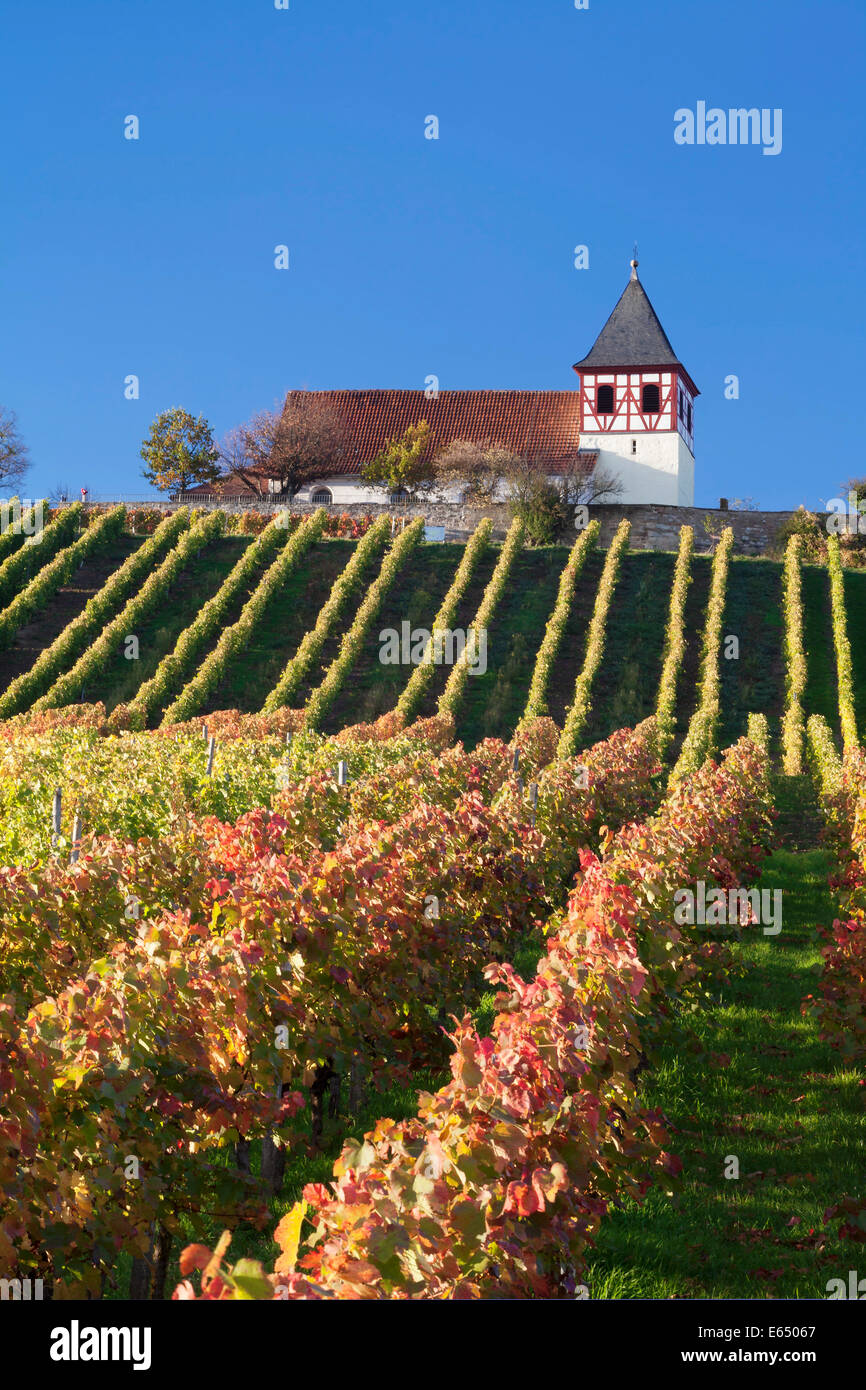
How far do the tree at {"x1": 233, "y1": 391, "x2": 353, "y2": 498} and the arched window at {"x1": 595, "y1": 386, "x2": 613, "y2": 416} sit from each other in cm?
1207

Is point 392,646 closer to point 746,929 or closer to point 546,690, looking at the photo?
point 546,690

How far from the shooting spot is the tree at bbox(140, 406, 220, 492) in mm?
58906

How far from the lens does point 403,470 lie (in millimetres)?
52219

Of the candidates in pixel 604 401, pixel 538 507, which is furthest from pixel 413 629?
pixel 604 401

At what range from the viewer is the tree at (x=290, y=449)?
54.4 meters

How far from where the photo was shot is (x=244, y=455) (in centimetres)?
5706

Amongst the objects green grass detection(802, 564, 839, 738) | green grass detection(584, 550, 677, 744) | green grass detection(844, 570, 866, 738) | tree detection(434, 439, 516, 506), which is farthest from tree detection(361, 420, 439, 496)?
green grass detection(844, 570, 866, 738)

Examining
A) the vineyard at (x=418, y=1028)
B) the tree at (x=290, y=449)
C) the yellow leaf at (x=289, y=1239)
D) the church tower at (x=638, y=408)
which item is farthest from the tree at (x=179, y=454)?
the yellow leaf at (x=289, y=1239)

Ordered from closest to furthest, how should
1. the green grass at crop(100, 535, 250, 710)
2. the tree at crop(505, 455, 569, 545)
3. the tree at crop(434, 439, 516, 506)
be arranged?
1. the green grass at crop(100, 535, 250, 710)
2. the tree at crop(505, 455, 569, 545)
3. the tree at crop(434, 439, 516, 506)

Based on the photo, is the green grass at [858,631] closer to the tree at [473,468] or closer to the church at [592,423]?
the church at [592,423]

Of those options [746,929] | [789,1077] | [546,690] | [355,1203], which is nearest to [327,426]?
[546,690]

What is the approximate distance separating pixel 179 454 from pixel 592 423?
2024cm

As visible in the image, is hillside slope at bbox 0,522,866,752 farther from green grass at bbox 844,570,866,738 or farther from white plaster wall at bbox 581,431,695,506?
white plaster wall at bbox 581,431,695,506

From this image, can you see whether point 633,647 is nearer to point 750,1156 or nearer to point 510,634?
point 510,634
